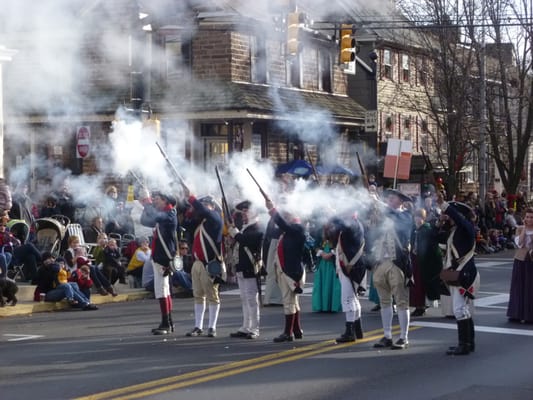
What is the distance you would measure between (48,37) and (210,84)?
12823 millimetres

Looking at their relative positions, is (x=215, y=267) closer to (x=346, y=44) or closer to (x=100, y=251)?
(x=100, y=251)

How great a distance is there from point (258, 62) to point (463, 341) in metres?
18.6

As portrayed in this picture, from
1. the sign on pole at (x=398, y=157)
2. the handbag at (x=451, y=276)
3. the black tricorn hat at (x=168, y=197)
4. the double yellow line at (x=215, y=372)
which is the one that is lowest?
the double yellow line at (x=215, y=372)

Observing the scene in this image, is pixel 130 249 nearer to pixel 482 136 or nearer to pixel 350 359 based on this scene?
pixel 350 359

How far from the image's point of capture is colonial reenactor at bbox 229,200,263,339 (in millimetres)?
13586

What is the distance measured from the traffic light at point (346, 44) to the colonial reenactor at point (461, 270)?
10959 mm

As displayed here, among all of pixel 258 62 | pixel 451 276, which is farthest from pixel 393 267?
pixel 258 62

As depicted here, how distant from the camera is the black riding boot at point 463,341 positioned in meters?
12.2

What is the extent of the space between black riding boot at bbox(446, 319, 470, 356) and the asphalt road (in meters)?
0.15

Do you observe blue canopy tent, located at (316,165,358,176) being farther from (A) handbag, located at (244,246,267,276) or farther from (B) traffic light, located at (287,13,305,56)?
(A) handbag, located at (244,246,267,276)

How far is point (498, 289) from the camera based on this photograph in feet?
66.9

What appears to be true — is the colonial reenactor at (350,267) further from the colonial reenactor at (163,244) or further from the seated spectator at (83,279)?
the seated spectator at (83,279)

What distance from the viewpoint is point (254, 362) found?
11672 millimetres

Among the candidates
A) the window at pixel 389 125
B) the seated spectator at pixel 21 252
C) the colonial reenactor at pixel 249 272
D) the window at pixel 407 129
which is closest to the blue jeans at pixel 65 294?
the seated spectator at pixel 21 252
